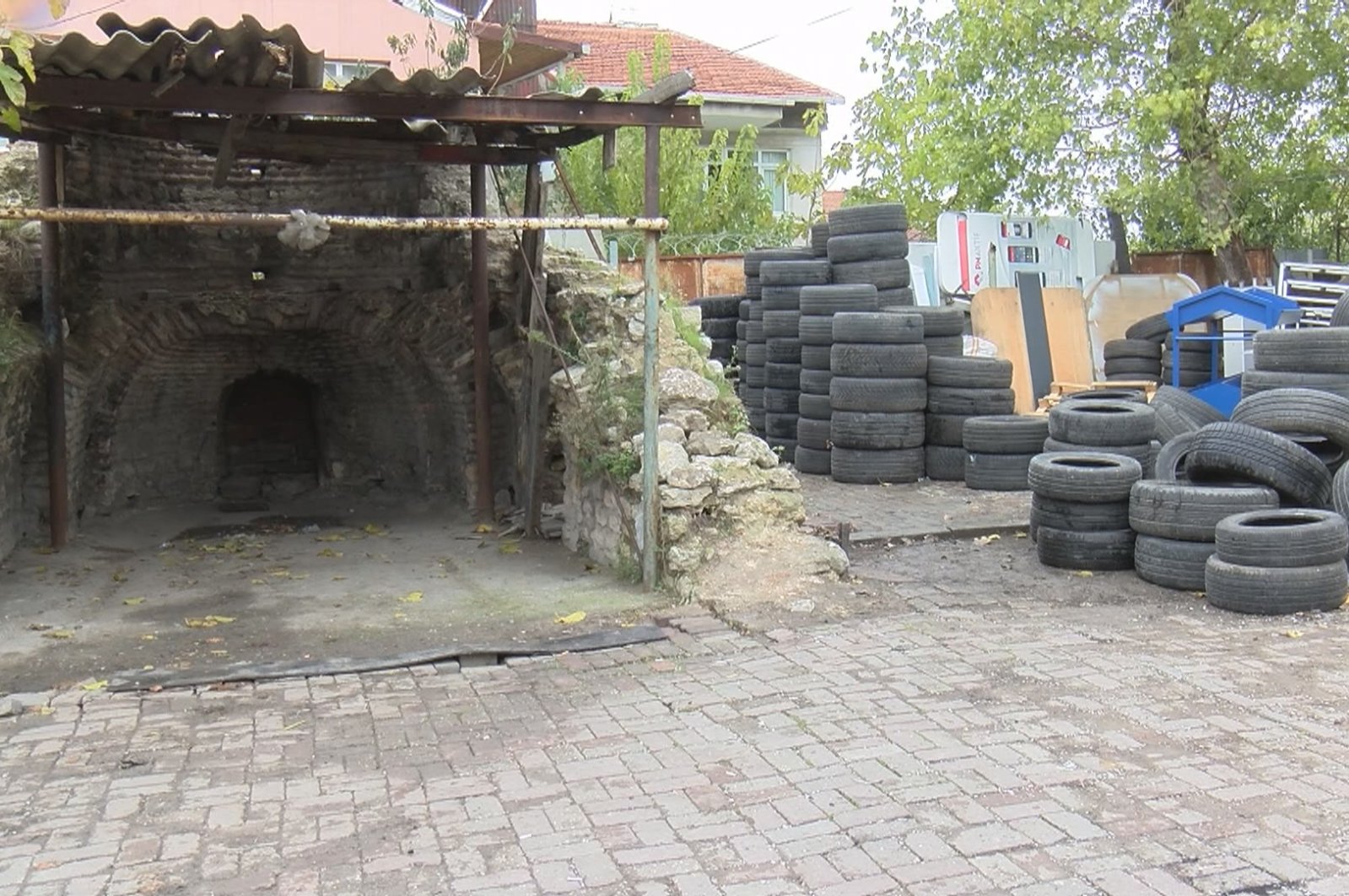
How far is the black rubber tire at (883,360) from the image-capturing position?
39.5 feet

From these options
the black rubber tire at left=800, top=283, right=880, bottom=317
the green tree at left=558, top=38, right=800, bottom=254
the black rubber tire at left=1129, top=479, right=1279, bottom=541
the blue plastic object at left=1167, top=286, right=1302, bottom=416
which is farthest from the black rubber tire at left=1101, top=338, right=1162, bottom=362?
the black rubber tire at left=1129, top=479, right=1279, bottom=541

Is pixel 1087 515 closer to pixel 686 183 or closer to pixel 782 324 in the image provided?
pixel 782 324

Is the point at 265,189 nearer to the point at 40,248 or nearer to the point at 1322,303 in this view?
the point at 40,248

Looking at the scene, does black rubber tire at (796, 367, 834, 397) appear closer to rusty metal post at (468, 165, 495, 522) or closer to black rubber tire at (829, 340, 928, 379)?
black rubber tire at (829, 340, 928, 379)

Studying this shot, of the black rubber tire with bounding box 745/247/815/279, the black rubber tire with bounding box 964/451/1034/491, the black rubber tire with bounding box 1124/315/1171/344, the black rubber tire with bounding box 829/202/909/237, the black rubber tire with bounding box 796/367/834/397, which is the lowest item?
the black rubber tire with bounding box 964/451/1034/491

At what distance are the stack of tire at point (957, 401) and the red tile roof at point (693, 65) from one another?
52.6 feet

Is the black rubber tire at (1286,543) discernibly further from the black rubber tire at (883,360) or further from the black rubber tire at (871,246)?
the black rubber tire at (871,246)

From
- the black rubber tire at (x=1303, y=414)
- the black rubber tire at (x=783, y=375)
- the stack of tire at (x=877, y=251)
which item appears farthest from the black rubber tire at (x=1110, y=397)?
the black rubber tire at (x=783, y=375)

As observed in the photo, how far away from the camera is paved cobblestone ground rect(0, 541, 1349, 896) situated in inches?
155

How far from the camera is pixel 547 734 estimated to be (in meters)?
5.23

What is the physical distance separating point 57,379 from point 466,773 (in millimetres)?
6126

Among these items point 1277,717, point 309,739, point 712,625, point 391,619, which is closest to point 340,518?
point 391,619

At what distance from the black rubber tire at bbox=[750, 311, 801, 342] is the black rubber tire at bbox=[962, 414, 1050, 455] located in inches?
100.0

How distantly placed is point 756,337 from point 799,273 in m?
0.98
